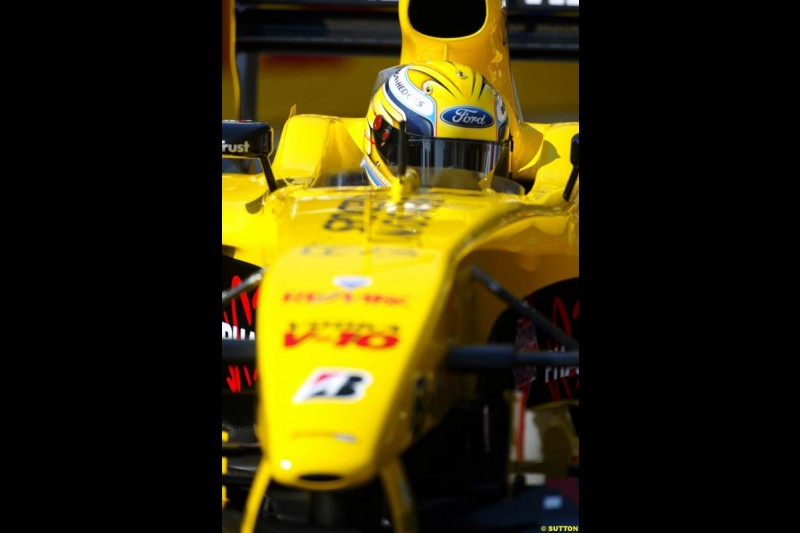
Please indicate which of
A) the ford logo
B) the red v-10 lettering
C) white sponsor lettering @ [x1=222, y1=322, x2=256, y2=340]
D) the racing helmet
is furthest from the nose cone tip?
the ford logo

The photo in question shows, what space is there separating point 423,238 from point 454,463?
0.82 m

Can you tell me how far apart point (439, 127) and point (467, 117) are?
0.44 feet

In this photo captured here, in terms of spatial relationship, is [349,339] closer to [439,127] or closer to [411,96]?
[439,127]

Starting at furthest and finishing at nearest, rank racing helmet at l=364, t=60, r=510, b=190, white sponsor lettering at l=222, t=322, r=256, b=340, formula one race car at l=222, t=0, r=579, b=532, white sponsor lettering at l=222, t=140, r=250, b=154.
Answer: racing helmet at l=364, t=60, r=510, b=190
white sponsor lettering at l=222, t=322, r=256, b=340
white sponsor lettering at l=222, t=140, r=250, b=154
formula one race car at l=222, t=0, r=579, b=532

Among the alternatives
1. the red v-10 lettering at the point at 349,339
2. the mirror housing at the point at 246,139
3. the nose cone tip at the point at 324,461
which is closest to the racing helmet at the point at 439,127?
the mirror housing at the point at 246,139

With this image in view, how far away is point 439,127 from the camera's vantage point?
412cm

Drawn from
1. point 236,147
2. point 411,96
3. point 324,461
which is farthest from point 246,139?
point 324,461

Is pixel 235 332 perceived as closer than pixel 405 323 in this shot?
No

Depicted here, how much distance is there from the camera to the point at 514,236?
136 inches

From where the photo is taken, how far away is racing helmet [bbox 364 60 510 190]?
4.04 meters

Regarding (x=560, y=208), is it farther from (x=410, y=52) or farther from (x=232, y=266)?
(x=410, y=52)

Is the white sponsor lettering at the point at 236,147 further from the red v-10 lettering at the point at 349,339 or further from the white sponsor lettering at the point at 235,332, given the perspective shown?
the red v-10 lettering at the point at 349,339

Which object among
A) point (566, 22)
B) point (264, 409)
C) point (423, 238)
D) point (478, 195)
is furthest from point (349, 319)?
point (566, 22)

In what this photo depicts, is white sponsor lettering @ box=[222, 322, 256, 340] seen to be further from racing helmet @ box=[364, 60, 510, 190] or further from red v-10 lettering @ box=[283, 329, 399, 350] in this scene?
red v-10 lettering @ box=[283, 329, 399, 350]
